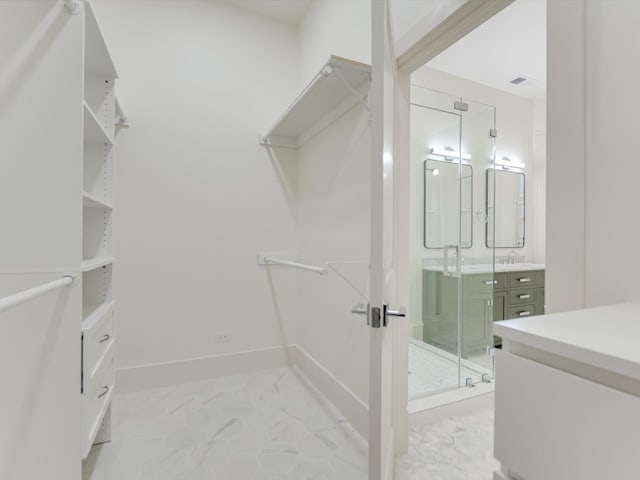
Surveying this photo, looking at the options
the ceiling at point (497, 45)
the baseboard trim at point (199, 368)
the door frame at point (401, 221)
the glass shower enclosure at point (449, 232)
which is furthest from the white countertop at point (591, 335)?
the baseboard trim at point (199, 368)

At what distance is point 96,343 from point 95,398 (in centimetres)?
25

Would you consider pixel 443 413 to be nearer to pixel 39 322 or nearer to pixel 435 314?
pixel 435 314

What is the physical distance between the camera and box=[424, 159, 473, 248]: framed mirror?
297 centimetres

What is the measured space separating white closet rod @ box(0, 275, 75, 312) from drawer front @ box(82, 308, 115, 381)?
11.7 inches

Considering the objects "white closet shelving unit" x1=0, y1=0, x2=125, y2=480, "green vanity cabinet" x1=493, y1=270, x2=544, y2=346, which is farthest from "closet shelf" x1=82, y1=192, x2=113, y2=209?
"green vanity cabinet" x1=493, y1=270, x2=544, y2=346

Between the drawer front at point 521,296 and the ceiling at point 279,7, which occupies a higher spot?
the ceiling at point 279,7

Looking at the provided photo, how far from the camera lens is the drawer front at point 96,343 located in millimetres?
1271

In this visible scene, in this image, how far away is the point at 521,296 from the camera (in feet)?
10.2

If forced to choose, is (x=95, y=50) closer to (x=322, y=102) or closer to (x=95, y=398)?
(x=322, y=102)

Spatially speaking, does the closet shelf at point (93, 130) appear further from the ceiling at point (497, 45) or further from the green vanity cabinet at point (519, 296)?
the green vanity cabinet at point (519, 296)

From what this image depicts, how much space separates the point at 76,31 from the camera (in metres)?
1.20

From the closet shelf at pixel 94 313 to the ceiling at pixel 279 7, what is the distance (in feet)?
8.43

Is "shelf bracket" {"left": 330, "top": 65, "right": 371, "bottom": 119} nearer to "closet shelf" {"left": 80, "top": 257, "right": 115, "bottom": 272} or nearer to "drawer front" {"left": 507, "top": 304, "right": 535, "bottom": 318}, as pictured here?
"closet shelf" {"left": 80, "top": 257, "right": 115, "bottom": 272}

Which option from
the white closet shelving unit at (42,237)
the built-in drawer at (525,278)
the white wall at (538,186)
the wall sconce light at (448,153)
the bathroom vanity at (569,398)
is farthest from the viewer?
the white wall at (538,186)
